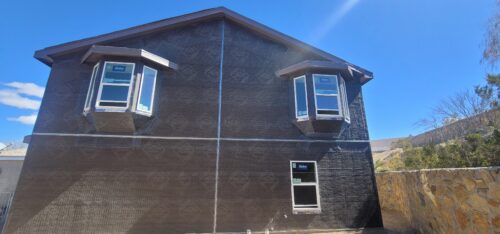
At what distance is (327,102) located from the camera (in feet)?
28.6

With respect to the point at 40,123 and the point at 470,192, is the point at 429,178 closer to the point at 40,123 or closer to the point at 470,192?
the point at 470,192

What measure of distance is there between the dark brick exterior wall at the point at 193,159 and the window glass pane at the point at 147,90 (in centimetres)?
28

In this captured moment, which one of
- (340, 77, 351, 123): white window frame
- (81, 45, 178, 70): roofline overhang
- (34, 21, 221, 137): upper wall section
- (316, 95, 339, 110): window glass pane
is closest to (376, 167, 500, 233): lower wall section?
(340, 77, 351, 123): white window frame

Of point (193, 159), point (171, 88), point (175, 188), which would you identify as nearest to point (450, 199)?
point (193, 159)

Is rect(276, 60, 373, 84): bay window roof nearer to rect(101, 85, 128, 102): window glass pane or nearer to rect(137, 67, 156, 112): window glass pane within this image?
rect(137, 67, 156, 112): window glass pane

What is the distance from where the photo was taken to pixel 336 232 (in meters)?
7.87

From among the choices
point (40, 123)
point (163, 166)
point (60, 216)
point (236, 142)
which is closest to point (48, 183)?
point (60, 216)

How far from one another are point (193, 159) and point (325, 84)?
217 inches

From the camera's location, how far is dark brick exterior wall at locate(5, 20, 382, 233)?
7031mm

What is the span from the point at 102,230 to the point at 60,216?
124 centimetres

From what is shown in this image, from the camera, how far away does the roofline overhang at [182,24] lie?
26.9ft

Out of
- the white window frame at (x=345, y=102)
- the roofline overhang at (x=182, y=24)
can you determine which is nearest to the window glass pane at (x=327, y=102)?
the white window frame at (x=345, y=102)

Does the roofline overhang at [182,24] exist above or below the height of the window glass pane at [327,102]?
above

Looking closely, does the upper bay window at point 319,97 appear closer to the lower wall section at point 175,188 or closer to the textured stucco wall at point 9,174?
the lower wall section at point 175,188
